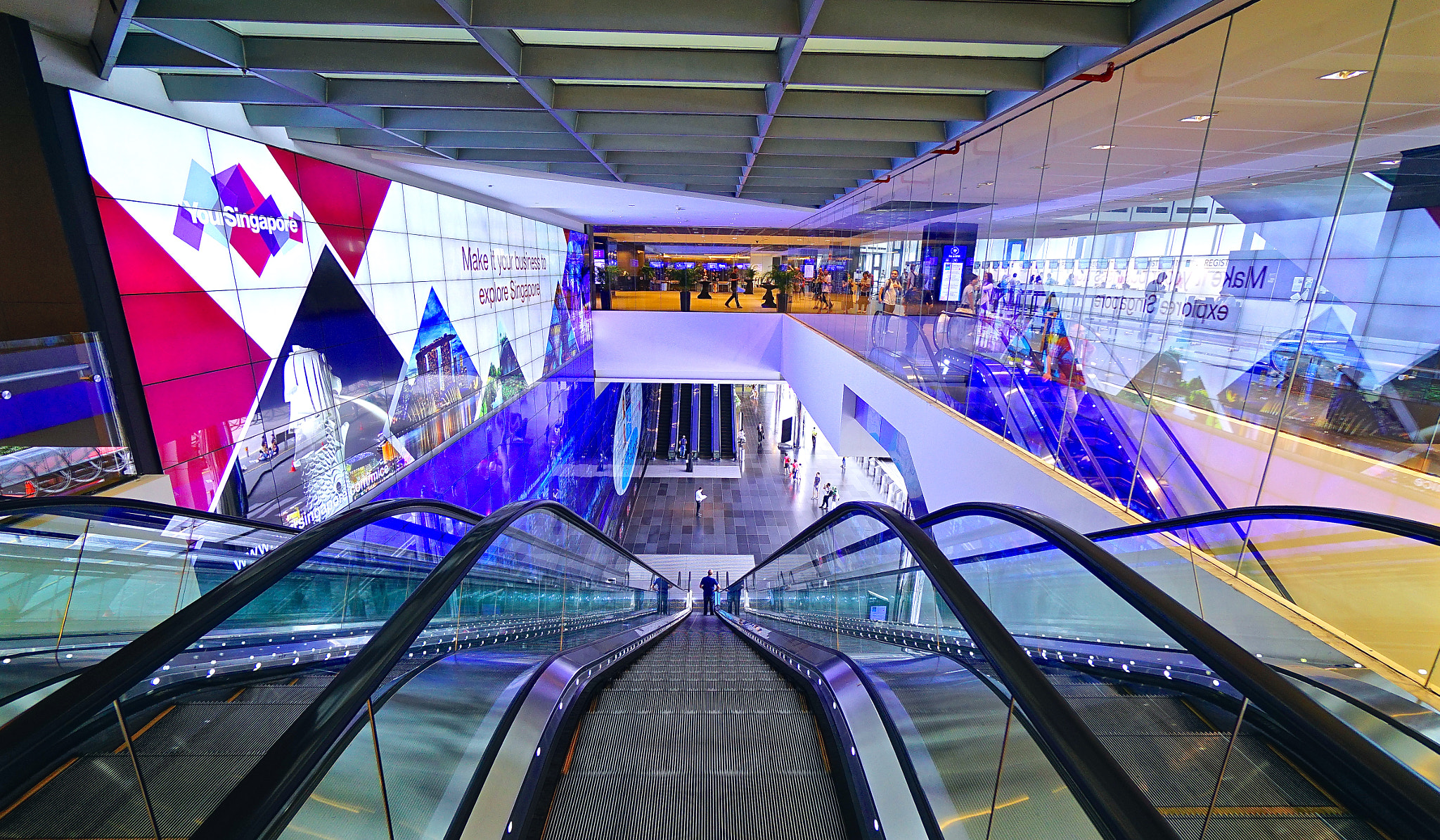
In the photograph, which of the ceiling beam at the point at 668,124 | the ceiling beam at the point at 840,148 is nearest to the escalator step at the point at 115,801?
the ceiling beam at the point at 668,124

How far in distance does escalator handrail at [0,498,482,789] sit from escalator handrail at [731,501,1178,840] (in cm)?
182

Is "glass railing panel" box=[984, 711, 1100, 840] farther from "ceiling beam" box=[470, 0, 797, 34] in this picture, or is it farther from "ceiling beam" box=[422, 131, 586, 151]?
"ceiling beam" box=[422, 131, 586, 151]

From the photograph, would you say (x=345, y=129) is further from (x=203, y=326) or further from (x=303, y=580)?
(x=303, y=580)

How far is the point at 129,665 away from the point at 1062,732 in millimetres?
1913

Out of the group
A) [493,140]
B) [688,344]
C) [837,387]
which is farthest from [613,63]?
[688,344]

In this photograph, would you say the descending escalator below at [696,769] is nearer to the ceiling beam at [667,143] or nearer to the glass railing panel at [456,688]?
the glass railing panel at [456,688]

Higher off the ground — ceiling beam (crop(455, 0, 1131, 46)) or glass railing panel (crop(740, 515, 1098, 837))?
ceiling beam (crop(455, 0, 1131, 46))

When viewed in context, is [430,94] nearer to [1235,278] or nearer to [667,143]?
[667,143]

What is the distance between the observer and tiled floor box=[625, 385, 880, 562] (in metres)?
16.9

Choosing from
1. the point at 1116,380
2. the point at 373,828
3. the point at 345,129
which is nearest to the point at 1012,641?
the point at 373,828

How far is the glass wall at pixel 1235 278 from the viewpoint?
11.6 feet

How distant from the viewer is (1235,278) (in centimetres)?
466

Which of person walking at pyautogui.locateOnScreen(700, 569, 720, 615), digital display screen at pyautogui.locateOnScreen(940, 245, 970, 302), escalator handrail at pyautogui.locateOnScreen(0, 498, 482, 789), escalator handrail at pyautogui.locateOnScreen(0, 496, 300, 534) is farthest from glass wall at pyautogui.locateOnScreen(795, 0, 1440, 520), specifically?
person walking at pyautogui.locateOnScreen(700, 569, 720, 615)

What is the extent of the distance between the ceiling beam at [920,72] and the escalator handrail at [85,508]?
14.9ft
